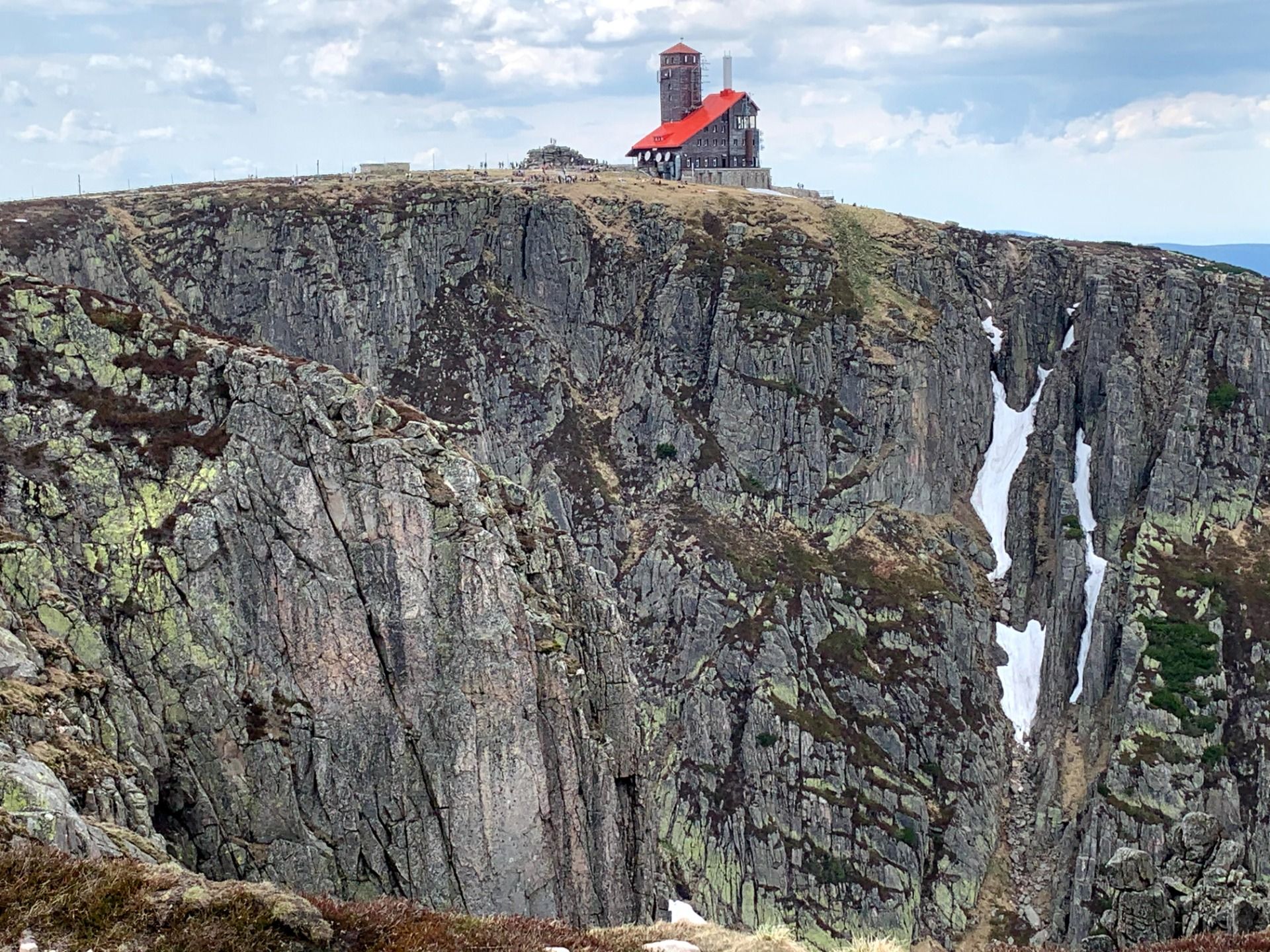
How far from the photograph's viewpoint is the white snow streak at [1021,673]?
135825 millimetres

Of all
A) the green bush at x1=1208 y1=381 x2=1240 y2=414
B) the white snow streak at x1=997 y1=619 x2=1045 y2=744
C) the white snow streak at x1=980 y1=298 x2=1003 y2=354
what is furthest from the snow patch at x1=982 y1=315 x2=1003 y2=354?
the white snow streak at x1=997 y1=619 x2=1045 y2=744

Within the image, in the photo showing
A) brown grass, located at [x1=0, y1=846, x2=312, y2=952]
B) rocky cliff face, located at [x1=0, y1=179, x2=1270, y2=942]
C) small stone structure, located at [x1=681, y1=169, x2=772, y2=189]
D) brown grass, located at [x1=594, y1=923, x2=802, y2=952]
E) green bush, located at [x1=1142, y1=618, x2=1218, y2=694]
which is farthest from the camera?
small stone structure, located at [x1=681, y1=169, x2=772, y2=189]

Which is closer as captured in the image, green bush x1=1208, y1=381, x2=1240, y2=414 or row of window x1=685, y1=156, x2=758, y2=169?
green bush x1=1208, y1=381, x2=1240, y2=414

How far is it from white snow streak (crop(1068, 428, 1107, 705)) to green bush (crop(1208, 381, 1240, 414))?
48.9 feet

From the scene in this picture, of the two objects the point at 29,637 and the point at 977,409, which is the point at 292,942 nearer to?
the point at 29,637

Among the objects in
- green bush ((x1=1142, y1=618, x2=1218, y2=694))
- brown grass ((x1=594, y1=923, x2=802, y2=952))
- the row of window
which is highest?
the row of window

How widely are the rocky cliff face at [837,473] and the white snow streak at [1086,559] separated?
0.67 meters

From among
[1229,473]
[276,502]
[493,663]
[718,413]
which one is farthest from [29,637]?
[1229,473]

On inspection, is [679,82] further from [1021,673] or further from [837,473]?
[1021,673]

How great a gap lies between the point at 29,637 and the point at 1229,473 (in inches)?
5150

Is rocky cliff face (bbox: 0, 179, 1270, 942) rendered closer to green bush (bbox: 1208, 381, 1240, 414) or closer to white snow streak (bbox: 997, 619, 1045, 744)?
green bush (bbox: 1208, 381, 1240, 414)

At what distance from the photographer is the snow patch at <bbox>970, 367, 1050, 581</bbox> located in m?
153

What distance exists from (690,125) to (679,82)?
394 inches

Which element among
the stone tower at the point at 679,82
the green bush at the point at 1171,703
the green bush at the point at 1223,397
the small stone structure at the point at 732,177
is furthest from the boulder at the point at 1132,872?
the stone tower at the point at 679,82
